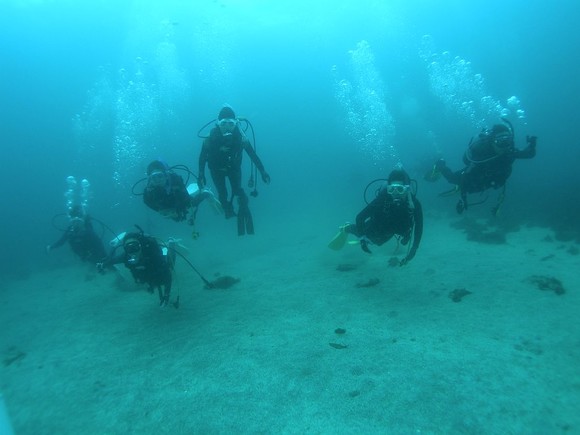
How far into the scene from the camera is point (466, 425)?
4168 mm

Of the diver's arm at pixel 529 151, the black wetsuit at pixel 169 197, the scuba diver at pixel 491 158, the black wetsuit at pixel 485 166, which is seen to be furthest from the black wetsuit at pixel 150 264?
the diver's arm at pixel 529 151

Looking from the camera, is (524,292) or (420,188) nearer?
(524,292)

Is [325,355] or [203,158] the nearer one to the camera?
[325,355]

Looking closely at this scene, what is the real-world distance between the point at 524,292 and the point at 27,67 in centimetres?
6031

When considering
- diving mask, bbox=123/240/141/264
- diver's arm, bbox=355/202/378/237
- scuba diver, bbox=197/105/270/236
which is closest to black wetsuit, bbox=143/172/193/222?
scuba diver, bbox=197/105/270/236

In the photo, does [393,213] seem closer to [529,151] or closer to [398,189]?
[398,189]

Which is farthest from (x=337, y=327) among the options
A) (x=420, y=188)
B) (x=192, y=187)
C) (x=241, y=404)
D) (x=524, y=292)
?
(x=420, y=188)

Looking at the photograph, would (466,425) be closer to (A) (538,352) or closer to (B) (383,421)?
(B) (383,421)

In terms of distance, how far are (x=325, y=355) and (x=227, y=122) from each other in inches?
210

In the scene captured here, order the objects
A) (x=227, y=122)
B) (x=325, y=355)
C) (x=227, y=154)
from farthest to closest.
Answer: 1. (x=227, y=154)
2. (x=227, y=122)
3. (x=325, y=355)

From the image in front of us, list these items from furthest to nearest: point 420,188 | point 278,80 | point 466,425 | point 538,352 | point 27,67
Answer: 1. point 278,80
2. point 27,67
3. point 420,188
4. point 538,352
5. point 466,425

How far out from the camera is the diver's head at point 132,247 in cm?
705

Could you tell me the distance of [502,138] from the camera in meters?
7.55

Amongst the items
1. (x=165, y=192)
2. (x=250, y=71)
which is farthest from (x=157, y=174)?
(x=250, y=71)
